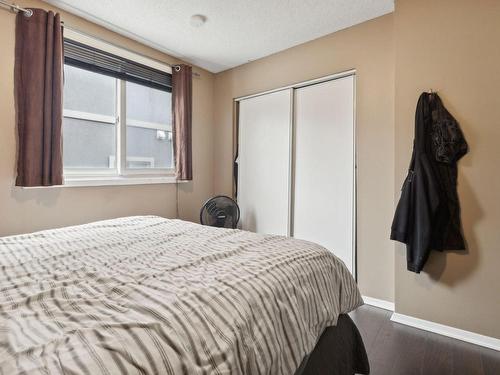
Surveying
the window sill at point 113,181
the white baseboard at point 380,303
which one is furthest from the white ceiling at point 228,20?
the white baseboard at point 380,303

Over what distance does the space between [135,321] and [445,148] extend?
2065mm

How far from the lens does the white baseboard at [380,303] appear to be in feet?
7.54

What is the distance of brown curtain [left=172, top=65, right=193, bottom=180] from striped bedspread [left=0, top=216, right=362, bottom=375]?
175cm

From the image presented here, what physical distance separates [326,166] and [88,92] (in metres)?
2.33

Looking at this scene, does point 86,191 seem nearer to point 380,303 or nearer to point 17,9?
point 17,9

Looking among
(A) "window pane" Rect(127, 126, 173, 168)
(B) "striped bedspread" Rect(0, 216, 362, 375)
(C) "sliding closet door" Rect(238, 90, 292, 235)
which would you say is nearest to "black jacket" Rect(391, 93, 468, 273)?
(B) "striped bedspread" Rect(0, 216, 362, 375)

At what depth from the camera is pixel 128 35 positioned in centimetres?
270

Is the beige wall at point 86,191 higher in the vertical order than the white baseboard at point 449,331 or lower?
higher

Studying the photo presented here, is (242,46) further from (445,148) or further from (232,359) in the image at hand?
(232,359)

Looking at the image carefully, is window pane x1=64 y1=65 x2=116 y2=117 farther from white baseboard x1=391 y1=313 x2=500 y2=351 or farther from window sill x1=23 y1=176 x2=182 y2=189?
white baseboard x1=391 y1=313 x2=500 y2=351

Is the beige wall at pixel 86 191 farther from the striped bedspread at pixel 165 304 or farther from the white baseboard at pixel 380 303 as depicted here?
the white baseboard at pixel 380 303

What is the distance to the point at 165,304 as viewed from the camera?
2.49ft

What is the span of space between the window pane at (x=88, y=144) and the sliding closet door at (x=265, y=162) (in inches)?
57.2

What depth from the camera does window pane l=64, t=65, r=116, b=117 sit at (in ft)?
7.88
